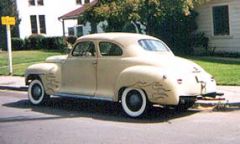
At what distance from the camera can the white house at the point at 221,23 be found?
80.5 feet

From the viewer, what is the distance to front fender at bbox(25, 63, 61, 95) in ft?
41.3

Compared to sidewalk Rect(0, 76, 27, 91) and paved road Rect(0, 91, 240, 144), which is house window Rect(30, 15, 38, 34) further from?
paved road Rect(0, 91, 240, 144)

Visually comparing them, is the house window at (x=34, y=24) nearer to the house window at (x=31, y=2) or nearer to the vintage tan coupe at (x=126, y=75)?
the house window at (x=31, y=2)

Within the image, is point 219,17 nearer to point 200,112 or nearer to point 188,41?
point 188,41

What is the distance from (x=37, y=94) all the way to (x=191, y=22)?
47.7ft

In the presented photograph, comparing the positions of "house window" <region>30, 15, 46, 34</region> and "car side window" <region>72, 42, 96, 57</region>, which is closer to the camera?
"car side window" <region>72, 42, 96, 57</region>

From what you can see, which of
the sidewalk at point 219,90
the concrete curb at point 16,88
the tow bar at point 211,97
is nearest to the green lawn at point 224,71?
the sidewalk at point 219,90

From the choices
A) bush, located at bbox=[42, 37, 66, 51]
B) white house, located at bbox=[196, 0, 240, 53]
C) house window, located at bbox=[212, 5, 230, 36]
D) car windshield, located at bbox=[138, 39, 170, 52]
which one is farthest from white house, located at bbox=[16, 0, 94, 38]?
car windshield, located at bbox=[138, 39, 170, 52]

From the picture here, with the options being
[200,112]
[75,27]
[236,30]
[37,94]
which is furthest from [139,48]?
[75,27]

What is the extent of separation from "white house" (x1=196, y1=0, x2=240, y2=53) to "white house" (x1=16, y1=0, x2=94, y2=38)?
2485cm

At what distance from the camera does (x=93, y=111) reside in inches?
470

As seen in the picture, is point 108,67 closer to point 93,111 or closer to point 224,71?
point 93,111

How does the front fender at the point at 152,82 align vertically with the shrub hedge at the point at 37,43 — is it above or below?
below

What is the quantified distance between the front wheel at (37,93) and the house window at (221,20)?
13.8 metres
